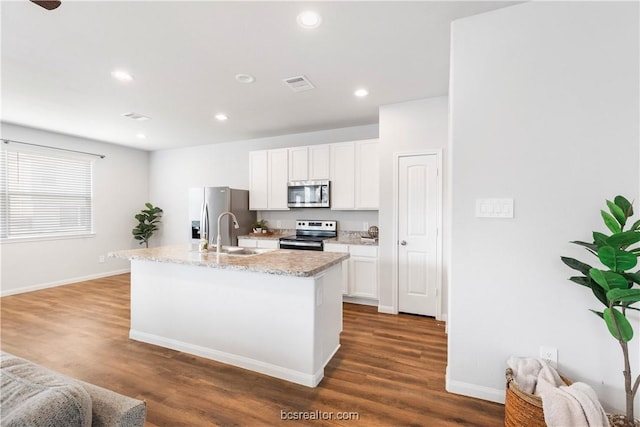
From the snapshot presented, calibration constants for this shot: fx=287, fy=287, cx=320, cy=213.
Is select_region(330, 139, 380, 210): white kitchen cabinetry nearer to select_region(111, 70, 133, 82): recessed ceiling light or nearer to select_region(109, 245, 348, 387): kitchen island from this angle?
select_region(109, 245, 348, 387): kitchen island

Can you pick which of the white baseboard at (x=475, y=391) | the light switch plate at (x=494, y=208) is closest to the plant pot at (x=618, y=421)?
the white baseboard at (x=475, y=391)

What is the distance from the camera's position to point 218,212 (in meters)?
4.83

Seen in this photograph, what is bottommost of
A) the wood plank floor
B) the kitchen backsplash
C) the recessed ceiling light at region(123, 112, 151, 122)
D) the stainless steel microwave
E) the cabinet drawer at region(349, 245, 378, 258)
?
the wood plank floor

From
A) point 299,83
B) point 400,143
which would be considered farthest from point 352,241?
point 299,83

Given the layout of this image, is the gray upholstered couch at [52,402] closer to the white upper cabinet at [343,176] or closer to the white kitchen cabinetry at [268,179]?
the white upper cabinet at [343,176]

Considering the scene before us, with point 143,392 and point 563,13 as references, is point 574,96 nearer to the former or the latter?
point 563,13

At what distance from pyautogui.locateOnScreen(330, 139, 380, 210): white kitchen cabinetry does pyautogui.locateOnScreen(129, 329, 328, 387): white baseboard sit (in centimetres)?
216

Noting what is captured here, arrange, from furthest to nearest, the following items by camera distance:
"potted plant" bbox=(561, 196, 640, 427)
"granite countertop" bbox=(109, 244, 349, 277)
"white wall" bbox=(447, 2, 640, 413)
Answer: "granite countertop" bbox=(109, 244, 349, 277) < "white wall" bbox=(447, 2, 640, 413) < "potted plant" bbox=(561, 196, 640, 427)

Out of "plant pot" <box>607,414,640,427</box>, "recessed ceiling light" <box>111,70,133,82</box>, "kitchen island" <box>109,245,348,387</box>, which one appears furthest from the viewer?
"recessed ceiling light" <box>111,70,133,82</box>

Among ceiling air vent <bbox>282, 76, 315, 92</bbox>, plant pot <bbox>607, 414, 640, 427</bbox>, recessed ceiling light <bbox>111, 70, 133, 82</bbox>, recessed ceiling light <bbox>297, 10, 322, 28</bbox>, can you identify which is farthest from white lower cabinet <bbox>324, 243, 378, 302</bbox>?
recessed ceiling light <bbox>111, 70, 133, 82</bbox>

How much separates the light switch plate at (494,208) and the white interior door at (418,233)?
4.81 feet

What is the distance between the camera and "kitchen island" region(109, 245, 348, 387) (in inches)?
85.2

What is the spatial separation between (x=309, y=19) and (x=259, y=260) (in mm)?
1846

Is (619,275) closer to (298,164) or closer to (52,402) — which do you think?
(52,402)
